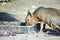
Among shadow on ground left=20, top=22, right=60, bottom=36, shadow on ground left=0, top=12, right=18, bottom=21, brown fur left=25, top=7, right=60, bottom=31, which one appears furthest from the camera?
shadow on ground left=0, top=12, right=18, bottom=21

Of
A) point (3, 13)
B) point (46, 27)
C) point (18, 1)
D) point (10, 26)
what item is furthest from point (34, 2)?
point (10, 26)

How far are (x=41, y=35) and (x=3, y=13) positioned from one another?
3.13 m

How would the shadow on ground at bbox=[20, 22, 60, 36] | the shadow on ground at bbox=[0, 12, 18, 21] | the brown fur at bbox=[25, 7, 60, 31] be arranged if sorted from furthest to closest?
the shadow on ground at bbox=[0, 12, 18, 21] < the shadow on ground at bbox=[20, 22, 60, 36] < the brown fur at bbox=[25, 7, 60, 31]

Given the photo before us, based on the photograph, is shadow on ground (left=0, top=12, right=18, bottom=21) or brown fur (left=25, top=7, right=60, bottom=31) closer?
brown fur (left=25, top=7, right=60, bottom=31)

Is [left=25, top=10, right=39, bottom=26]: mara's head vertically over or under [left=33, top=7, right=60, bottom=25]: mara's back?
under

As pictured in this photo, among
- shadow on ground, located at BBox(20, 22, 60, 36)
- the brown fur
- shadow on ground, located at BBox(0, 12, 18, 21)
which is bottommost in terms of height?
shadow on ground, located at BBox(20, 22, 60, 36)

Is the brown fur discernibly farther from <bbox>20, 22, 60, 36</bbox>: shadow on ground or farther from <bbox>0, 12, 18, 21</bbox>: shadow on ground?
<bbox>0, 12, 18, 21</bbox>: shadow on ground

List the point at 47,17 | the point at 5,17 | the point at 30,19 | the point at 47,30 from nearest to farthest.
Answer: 1. the point at 47,17
2. the point at 30,19
3. the point at 47,30
4. the point at 5,17

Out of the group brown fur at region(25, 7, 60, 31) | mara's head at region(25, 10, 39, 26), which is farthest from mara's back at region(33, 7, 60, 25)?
mara's head at region(25, 10, 39, 26)

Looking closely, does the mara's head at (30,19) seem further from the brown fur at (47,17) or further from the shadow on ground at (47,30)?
the shadow on ground at (47,30)

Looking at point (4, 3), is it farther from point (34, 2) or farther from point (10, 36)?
point (10, 36)

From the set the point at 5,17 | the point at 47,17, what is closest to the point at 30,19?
the point at 47,17

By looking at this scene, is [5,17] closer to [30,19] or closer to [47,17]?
[30,19]

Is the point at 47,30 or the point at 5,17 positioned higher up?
the point at 5,17
